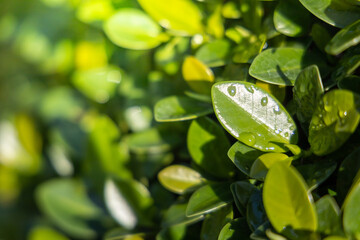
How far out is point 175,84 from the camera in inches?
31.9

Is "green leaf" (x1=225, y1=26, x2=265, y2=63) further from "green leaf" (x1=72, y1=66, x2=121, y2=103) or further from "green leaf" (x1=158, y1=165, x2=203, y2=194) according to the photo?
"green leaf" (x1=72, y1=66, x2=121, y2=103)

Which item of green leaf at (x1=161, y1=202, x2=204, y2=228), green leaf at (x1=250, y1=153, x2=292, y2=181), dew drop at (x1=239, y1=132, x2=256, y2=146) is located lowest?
green leaf at (x1=161, y1=202, x2=204, y2=228)

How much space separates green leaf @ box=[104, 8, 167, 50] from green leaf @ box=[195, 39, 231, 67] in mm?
153

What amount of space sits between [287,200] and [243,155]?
0.11m

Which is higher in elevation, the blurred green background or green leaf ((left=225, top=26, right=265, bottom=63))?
green leaf ((left=225, top=26, right=265, bottom=63))

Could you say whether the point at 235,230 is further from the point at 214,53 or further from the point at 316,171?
the point at 214,53

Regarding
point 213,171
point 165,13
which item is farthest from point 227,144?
point 165,13

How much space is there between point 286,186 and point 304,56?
0.82ft

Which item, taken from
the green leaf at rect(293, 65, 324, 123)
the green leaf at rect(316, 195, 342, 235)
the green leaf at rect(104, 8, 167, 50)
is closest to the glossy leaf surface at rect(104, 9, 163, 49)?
the green leaf at rect(104, 8, 167, 50)

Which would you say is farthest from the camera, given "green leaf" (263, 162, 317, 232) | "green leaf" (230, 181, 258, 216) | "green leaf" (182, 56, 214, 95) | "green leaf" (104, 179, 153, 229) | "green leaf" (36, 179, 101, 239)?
"green leaf" (36, 179, 101, 239)

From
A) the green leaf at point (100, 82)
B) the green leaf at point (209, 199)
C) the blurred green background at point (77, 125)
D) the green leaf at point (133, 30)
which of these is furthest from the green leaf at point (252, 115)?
the green leaf at point (100, 82)

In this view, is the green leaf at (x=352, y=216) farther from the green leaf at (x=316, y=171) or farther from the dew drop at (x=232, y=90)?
the dew drop at (x=232, y=90)

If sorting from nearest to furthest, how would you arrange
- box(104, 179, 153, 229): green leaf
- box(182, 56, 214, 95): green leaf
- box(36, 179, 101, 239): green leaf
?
box(182, 56, 214, 95): green leaf → box(104, 179, 153, 229): green leaf → box(36, 179, 101, 239): green leaf

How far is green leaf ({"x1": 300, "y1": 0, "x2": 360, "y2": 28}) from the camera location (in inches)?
21.8
